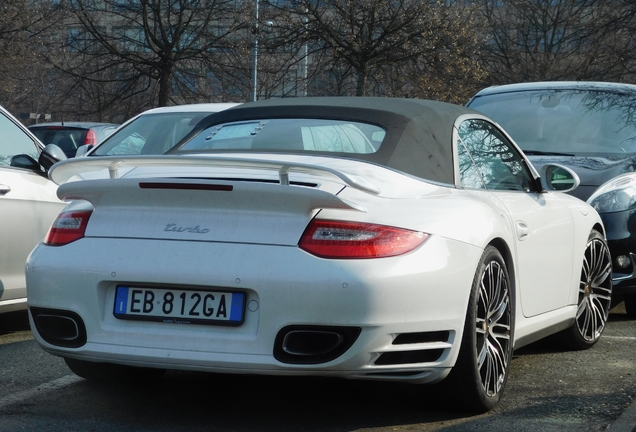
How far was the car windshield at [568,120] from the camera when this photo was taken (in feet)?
27.3

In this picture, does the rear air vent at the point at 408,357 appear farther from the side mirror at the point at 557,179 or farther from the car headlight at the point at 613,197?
the car headlight at the point at 613,197

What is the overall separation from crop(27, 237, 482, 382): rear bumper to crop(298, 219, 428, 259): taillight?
0.11ft

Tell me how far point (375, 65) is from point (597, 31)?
646cm

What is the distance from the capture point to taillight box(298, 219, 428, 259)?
3.79 meters

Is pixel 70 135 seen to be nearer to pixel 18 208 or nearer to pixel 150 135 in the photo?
pixel 150 135

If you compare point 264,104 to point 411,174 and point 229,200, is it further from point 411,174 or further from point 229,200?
point 229,200

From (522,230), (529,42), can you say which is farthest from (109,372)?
(529,42)

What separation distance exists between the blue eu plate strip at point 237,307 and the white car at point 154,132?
17.6 ft

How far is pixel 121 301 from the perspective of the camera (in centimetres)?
397

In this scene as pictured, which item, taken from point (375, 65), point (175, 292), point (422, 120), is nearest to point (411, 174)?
point (422, 120)

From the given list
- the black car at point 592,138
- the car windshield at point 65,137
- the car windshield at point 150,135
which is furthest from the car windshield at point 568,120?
the car windshield at point 65,137

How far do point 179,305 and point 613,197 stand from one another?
428 centimetres

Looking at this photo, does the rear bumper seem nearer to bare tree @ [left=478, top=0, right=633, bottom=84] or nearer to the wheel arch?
the wheel arch

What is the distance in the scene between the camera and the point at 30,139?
7.20 metres
